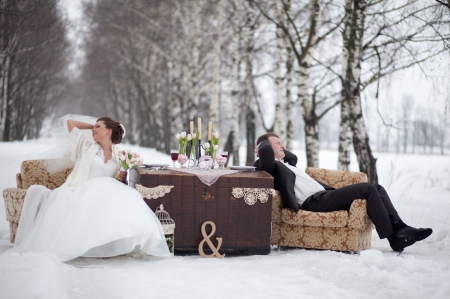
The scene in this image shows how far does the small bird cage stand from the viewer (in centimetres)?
641

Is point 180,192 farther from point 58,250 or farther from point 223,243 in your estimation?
point 58,250

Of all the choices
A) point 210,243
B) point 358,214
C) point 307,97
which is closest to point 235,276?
point 210,243

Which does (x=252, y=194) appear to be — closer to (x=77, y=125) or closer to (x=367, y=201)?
(x=367, y=201)

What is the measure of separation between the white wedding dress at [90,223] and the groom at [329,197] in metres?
1.61

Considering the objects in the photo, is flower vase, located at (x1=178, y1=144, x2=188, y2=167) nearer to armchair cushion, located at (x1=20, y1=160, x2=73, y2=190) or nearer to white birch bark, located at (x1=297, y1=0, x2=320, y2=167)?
armchair cushion, located at (x1=20, y1=160, x2=73, y2=190)

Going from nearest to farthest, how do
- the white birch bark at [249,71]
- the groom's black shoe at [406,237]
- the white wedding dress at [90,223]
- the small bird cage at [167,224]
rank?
the white wedding dress at [90,223], the small bird cage at [167,224], the groom's black shoe at [406,237], the white birch bark at [249,71]

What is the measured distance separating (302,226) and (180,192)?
60.1 inches

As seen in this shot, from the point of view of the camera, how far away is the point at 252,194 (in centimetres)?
673

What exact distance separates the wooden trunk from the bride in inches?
14.2

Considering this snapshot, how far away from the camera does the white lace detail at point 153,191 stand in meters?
6.58

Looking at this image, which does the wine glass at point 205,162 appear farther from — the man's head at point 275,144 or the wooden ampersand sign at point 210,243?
the wooden ampersand sign at point 210,243

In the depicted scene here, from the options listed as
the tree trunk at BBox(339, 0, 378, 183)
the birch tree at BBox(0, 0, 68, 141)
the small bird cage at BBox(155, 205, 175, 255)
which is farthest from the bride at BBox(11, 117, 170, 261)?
the birch tree at BBox(0, 0, 68, 141)

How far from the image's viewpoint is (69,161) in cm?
715

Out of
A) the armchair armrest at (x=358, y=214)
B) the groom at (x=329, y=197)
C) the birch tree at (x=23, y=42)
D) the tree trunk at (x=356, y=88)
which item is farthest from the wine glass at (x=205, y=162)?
the birch tree at (x=23, y=42)
